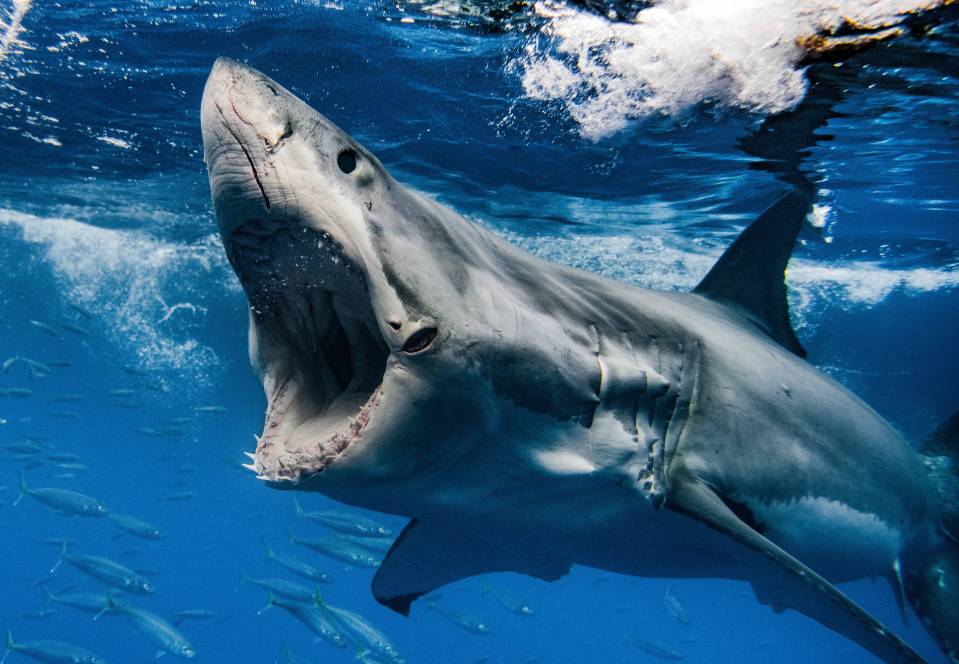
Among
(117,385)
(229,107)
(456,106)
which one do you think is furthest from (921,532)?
(117,385)

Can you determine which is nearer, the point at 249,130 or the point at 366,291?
the point at 249,130

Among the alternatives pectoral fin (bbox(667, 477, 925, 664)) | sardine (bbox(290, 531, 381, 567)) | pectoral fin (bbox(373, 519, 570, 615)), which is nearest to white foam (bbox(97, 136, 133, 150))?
sardine (bbox(290, 531, 381, 567))

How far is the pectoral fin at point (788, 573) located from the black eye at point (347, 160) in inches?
66.8

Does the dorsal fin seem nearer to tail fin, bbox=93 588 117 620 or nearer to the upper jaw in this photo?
the upper jaw

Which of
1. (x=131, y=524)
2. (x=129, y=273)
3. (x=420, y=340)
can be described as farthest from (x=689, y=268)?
(x=129, y=273)

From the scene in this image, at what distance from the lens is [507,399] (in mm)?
1901

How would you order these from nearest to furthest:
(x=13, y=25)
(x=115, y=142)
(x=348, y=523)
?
1. (x=13, y=25)
2. (x=115, y=142)
3. (x=348, y=523)

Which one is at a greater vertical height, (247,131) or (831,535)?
(247,131)

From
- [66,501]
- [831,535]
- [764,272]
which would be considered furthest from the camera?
[66,501]

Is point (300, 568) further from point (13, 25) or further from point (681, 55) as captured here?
point (681, 55)

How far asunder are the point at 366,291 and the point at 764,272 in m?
3.29

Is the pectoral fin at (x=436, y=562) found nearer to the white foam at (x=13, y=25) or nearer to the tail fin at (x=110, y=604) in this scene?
the white foam at (x=13, y=25)

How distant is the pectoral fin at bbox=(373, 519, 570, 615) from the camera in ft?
11.1

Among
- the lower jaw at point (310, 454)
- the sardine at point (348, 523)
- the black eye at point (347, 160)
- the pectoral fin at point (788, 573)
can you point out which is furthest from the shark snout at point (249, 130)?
the sardine at point (348, 523)
